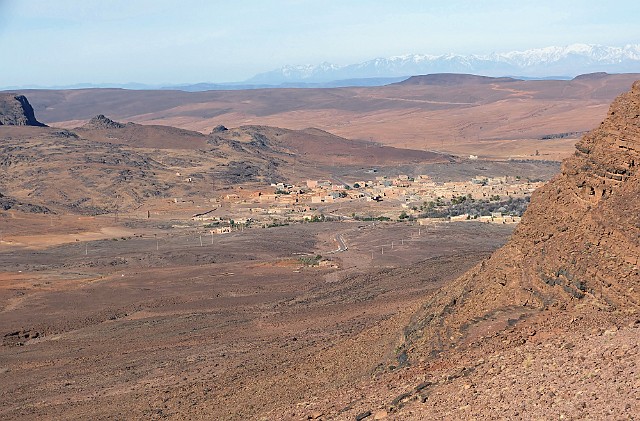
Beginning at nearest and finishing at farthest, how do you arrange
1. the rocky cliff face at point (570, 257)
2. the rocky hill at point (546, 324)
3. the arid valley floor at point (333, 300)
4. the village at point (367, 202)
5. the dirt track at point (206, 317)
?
the rocky hill at point (546, 324)
the arid valley floor at point (333, 300)
the rocky cliff face at point (570, 257)
the dirt track at point (206, 317)
the village at point (367, 202)

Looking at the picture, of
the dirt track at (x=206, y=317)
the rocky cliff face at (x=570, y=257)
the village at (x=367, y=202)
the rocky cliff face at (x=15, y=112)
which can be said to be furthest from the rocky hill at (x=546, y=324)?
the rocky cliff face at (x=15, y=112)

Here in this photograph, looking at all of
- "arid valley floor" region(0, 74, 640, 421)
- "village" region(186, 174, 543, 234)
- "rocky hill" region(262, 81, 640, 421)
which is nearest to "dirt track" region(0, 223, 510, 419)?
"arid valley floor" region(0, 74, 640, 421)

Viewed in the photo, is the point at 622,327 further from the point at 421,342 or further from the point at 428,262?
the point at 428,262

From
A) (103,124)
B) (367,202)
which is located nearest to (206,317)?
(367,202)

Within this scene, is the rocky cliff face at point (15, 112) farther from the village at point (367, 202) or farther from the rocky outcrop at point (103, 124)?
the village at point (367, 202)

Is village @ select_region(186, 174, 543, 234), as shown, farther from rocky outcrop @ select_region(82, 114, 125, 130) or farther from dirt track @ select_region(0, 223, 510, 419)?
rocky outcrop @ select_region(82, 114, 125, 130)

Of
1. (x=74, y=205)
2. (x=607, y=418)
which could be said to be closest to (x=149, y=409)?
(x=607, y=418)
